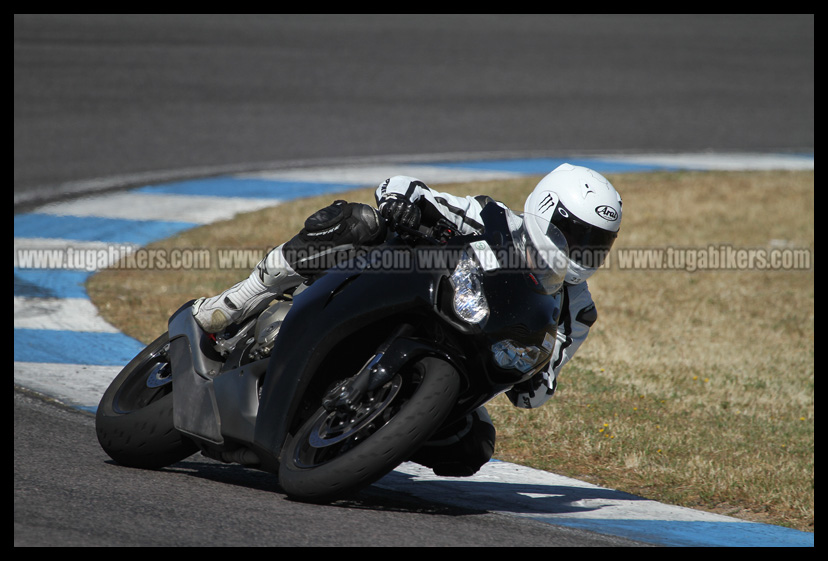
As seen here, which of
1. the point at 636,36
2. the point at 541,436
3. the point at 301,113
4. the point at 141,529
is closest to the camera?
the point at 141,529

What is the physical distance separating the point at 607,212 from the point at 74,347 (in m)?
3.55

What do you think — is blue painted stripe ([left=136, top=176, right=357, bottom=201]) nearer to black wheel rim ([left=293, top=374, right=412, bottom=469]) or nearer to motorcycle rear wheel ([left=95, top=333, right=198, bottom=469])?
motorcycle rear wheel ([left=95, top=333, right=198, bottom=469])

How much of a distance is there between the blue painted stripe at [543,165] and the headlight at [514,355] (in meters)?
7.62

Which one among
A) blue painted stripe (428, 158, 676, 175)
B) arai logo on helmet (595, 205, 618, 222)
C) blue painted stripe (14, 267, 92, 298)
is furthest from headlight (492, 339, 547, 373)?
blue painted stripe (428, 158, 676, 175)

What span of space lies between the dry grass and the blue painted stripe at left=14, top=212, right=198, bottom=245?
27 cm

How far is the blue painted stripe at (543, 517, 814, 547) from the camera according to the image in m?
3.82

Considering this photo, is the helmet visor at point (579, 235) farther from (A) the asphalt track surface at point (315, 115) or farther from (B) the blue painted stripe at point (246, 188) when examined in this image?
(B) the blue painted stripe at point (246, 188)

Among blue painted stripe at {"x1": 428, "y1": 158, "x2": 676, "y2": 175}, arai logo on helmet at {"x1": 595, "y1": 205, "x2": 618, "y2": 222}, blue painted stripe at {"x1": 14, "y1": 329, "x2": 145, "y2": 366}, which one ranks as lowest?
blue painted stripe at {"x1": 14, "y1": 329, "x2": 145, "y2": 366}

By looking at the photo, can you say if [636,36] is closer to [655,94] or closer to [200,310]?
[655,94]

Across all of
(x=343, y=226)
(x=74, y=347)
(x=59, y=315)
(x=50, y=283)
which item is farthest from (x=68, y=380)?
(x=343, y=226)

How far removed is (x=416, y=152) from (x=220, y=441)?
8.02 metres

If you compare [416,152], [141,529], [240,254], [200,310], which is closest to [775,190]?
[416,152]

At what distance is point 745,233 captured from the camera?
9.62m

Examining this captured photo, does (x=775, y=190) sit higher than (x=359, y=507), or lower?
higher
